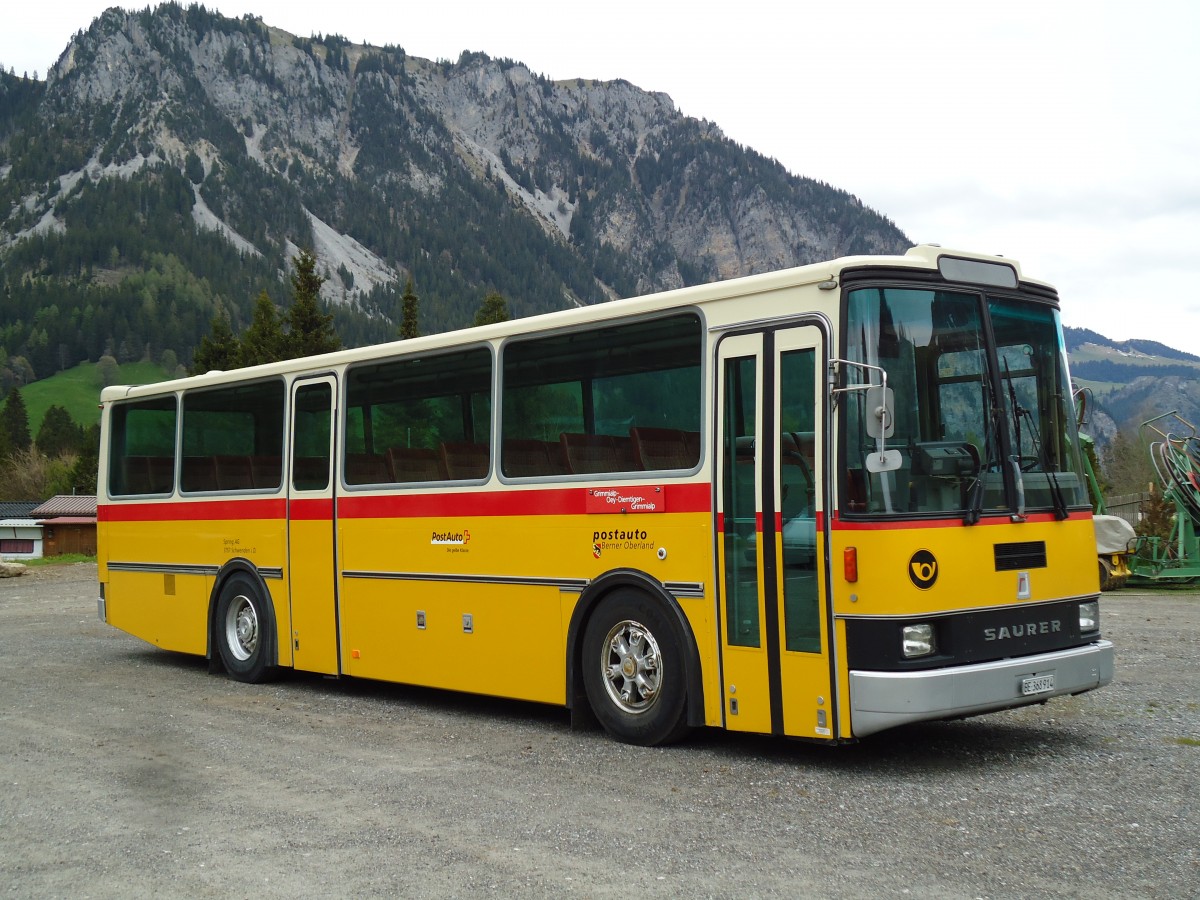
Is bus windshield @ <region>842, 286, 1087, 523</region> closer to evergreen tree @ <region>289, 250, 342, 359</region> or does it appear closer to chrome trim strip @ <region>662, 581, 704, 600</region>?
chrome trim strip @ <region>662, 581, 704, 600</region>

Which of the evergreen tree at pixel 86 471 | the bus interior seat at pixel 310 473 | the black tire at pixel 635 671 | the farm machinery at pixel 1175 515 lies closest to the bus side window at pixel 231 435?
the bus interior seat at pixel 310 473

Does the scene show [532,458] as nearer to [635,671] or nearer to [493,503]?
[493,503]

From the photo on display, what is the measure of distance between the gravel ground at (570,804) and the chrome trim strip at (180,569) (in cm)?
170

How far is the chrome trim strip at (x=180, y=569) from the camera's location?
41.5 ft

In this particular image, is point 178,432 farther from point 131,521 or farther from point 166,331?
point 166,331

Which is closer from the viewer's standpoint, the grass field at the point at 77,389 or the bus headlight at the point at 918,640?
the bus headlight at the point at 918,640

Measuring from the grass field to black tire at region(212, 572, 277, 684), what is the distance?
435ft

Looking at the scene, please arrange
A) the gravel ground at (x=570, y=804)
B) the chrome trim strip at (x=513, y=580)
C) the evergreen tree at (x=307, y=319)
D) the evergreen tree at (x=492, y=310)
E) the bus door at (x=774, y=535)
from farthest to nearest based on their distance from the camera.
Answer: the evergreen tree at (x=307, y=319) → the evergreen tree at (x=492, y=310) → the chrome trim strip at (x=513, y=580) → the bus door at (x=774, y=535) → the gravel ground at (x=570, y=804)

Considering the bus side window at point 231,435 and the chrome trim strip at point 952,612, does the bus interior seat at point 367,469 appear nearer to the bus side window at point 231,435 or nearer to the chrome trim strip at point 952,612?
the bus side window at point 231,435

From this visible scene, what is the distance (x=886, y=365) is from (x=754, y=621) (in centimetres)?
174

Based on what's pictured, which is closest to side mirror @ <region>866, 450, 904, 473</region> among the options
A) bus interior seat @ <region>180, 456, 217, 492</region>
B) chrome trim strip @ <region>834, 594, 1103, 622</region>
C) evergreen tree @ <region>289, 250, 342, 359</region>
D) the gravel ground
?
chrome trim strip @ <region>834, 594, 1103, 622</region>

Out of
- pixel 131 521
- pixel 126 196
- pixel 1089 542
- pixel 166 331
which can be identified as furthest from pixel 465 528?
pixel 126 196

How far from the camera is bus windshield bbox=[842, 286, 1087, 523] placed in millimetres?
7539

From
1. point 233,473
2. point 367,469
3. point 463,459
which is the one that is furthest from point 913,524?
point 233,473
